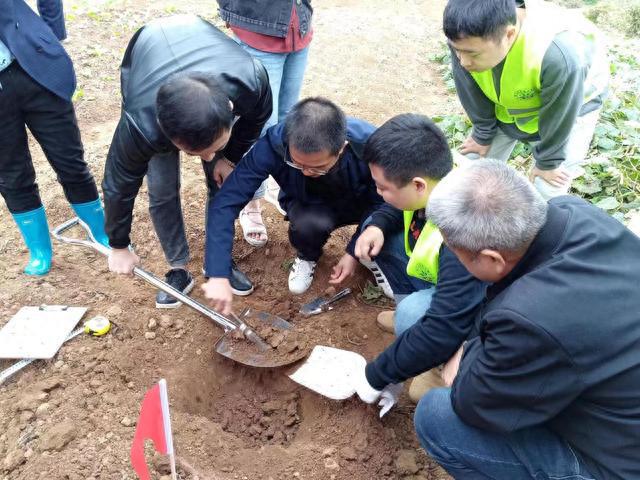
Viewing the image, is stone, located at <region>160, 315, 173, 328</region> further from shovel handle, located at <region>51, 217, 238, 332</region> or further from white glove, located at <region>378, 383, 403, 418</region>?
white glove, located at <region>378, 383, 403, 418</region>

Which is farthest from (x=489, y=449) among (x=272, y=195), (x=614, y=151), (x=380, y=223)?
(x=614, y=151)

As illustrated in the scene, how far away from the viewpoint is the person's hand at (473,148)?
3132mm

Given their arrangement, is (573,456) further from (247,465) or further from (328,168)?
(328,168)

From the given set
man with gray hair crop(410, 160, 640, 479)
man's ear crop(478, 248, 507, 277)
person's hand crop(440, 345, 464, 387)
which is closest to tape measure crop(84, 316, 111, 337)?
person's hand crop(440, 345, 464, 387)

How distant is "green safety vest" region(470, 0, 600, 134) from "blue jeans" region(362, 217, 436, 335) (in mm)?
841

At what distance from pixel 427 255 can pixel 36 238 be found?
214cm

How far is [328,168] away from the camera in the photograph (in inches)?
95.7

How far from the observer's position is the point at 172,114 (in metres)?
1.97

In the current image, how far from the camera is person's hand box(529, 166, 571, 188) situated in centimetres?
272

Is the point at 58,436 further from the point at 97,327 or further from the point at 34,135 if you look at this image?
the point at 34,135

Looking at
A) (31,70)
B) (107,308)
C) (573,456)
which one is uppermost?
(31,70)

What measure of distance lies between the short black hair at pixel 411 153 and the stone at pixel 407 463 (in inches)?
43.0

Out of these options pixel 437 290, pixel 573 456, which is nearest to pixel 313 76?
pixel 437 290

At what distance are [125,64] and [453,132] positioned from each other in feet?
8.96
